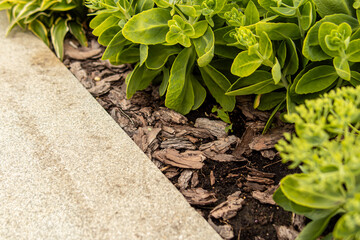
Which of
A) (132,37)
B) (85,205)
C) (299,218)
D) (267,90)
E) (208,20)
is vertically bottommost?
(85,205)

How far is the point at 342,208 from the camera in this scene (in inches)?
54.9

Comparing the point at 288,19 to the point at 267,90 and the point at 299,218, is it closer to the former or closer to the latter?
the point at 267,90

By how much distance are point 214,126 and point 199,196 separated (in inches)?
21.6

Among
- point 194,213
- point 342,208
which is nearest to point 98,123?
point 194,213

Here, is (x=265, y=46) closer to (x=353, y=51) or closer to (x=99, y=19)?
(x=353, y=51)

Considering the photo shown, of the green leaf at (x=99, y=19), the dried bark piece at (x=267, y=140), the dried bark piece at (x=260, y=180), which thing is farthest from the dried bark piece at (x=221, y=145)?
the green leaf at (x=99, y=19)

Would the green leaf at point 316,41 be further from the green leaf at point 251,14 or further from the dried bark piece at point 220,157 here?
the dried bark piece at point 220,157

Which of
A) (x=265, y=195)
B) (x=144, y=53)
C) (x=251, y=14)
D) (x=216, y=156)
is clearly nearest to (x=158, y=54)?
(x=144, y=53)

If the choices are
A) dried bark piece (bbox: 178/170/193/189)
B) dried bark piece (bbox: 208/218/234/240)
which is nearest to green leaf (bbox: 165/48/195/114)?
dried bark piece (bbox: 178/170/193/189)

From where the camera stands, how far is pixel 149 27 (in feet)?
6.78

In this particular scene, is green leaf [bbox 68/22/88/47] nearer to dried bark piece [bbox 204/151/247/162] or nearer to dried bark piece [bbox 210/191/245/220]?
dried bark piece [bbox 204/151/247/162]

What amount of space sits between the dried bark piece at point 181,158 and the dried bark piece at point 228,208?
11.3 inches

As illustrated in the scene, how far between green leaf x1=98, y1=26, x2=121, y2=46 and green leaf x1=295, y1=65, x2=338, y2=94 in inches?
45.8

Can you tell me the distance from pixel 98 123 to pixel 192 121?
1.97 ft
